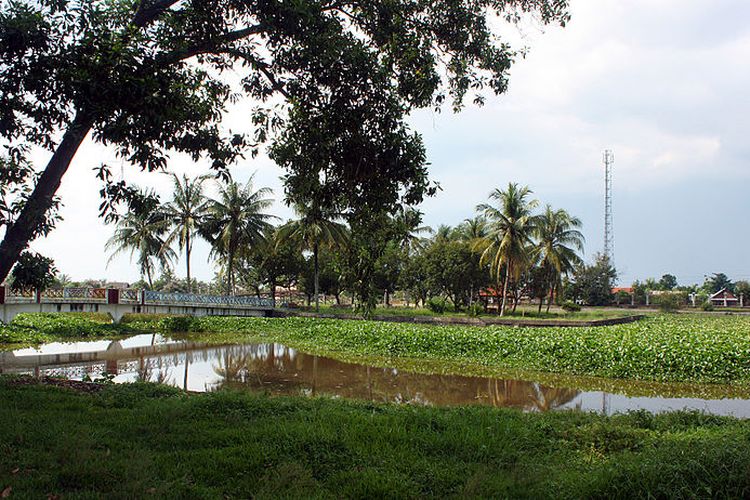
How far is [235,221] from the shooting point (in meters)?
37.8

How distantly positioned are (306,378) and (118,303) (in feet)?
64.8

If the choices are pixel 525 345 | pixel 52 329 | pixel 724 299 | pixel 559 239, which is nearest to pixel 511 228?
pixel 559 239

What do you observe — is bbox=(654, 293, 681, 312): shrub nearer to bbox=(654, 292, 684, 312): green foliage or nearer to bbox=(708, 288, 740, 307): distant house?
bbox=(654, 292, 684, 312): green foliage

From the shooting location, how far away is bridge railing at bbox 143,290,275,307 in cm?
3172

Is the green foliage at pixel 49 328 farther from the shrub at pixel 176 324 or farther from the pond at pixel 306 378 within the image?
the shrub at pixel 176 324

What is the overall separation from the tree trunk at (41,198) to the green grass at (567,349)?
1529 centimetres

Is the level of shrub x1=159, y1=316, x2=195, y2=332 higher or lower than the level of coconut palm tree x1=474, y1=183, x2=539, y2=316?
lower

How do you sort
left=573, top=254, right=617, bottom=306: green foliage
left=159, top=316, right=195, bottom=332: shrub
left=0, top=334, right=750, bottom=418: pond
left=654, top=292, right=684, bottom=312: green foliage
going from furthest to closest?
left=573, top=254, right=617, bottom=306: green foliage
left=654, top=292, right=684, bottom=312: green foliage
left=159, top=316, right=195, bottom=332: shrub
left=0, top=334, right=750, bottom=418: pond

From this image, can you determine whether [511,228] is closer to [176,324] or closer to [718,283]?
[176,324]

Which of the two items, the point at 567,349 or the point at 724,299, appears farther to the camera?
the point at 724,299

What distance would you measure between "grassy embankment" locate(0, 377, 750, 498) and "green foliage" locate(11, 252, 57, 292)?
1.56m

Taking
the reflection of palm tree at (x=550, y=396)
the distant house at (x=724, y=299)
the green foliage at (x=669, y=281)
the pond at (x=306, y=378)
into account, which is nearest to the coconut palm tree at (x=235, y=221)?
the pond at (x=306, y=378)

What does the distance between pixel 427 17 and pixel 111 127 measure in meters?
4.41

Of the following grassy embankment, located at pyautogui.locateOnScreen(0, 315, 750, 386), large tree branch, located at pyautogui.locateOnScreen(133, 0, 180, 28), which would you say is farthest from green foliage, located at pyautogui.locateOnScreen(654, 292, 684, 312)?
large tree branch, located at pyautogui.locateOnScreen(133, 0, 180, 28)
